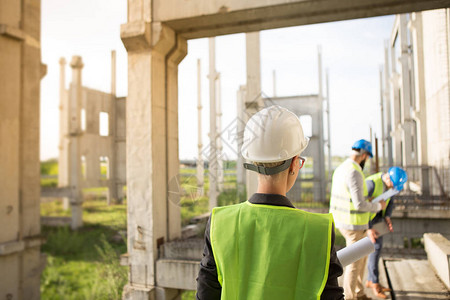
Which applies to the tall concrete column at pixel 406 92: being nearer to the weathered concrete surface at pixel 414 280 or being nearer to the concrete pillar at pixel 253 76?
the concrete pillar at pixel 253 76

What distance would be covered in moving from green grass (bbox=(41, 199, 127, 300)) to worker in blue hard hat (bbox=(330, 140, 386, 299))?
4.68 meters

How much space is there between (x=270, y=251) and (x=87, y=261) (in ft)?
47.3

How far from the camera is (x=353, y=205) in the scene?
428 cm

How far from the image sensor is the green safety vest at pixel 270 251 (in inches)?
54.2

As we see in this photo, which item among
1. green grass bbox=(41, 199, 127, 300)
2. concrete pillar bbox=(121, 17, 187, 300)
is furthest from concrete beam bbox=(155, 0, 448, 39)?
green grass bbox=(41, 199, 127, 300)

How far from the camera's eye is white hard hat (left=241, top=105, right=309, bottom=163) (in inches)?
64.4

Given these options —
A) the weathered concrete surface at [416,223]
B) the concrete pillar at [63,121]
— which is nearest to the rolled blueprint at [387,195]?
the weathered concrete surface at [416,223]

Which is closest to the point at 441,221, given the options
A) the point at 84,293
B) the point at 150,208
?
the point at 150,208

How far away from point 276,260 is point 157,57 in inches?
192

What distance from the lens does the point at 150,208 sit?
17.8ft

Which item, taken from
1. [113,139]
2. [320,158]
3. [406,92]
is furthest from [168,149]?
[406,92]

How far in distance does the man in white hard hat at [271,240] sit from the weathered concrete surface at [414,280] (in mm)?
4205

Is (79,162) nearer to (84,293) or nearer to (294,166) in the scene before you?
(84,293)

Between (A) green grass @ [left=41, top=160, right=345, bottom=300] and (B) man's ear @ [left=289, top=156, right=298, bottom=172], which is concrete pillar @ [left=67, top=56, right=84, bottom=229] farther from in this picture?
(B) man's ear @ [left=289, top=156, right=298, bottom=172]
